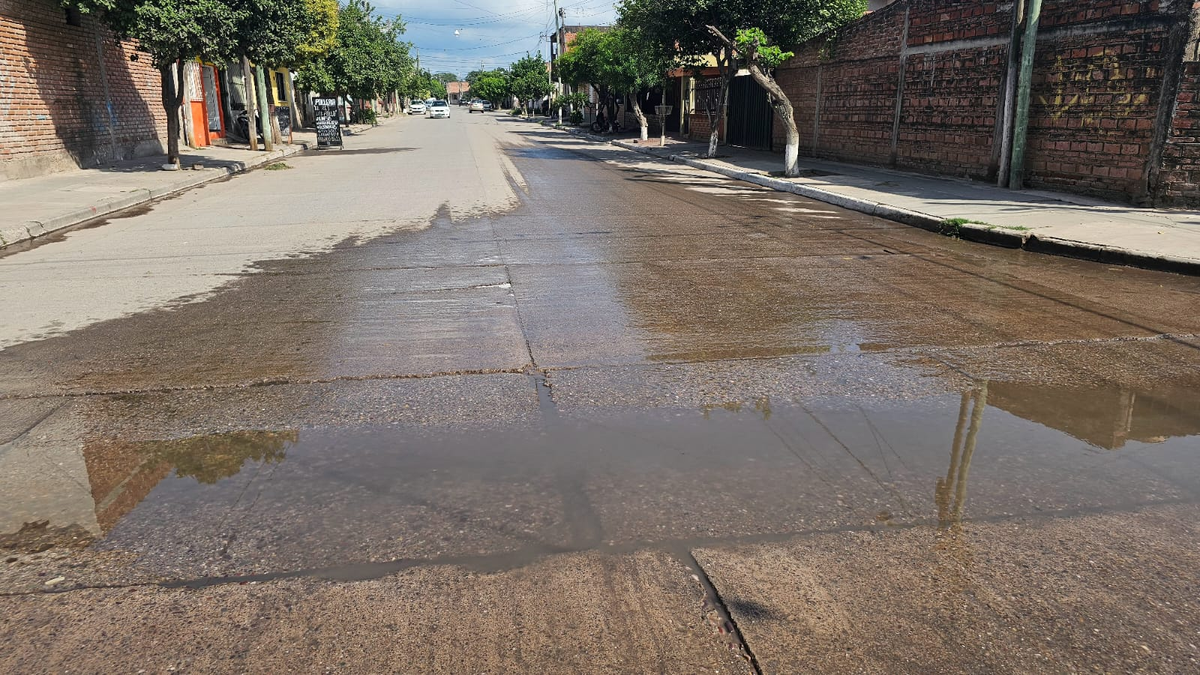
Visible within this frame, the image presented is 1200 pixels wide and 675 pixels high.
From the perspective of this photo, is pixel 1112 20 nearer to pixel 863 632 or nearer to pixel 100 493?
pixel 863 632

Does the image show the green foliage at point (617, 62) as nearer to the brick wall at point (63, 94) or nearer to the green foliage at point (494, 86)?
the brick wall at point (63, 94)

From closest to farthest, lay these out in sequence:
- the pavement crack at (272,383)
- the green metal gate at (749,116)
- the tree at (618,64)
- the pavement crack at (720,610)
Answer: the pavement crack at (720,610) → the pavement crack at (272,383) → the green metal gate at (749,116) → the tree at (618,64)

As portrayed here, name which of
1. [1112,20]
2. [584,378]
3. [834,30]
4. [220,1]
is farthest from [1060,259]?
[220,1]

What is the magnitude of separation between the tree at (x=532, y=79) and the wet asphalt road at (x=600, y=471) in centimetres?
6818

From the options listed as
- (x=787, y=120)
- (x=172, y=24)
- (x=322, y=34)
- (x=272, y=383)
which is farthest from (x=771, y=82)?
(x=322, y=34)

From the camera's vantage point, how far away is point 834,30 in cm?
2066

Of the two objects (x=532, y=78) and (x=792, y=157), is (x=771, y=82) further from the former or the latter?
(x=532, y=78)

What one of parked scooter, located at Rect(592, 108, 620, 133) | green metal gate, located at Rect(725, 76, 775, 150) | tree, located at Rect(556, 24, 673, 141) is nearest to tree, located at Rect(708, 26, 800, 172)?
green metal gate, located at Rect(725, 76, 775, 150)

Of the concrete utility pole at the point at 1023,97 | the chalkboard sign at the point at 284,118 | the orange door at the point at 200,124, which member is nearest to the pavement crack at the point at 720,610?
the concrete utility pole at the point at 1023,97

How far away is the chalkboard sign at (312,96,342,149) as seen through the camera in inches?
1210

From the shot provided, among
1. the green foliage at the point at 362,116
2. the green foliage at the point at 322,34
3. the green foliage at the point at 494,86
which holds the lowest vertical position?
the green foliage at the point at 362,116

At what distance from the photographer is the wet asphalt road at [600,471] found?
2.64 meters

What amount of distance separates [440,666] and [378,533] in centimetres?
88

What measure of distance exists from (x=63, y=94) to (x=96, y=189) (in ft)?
19.0
